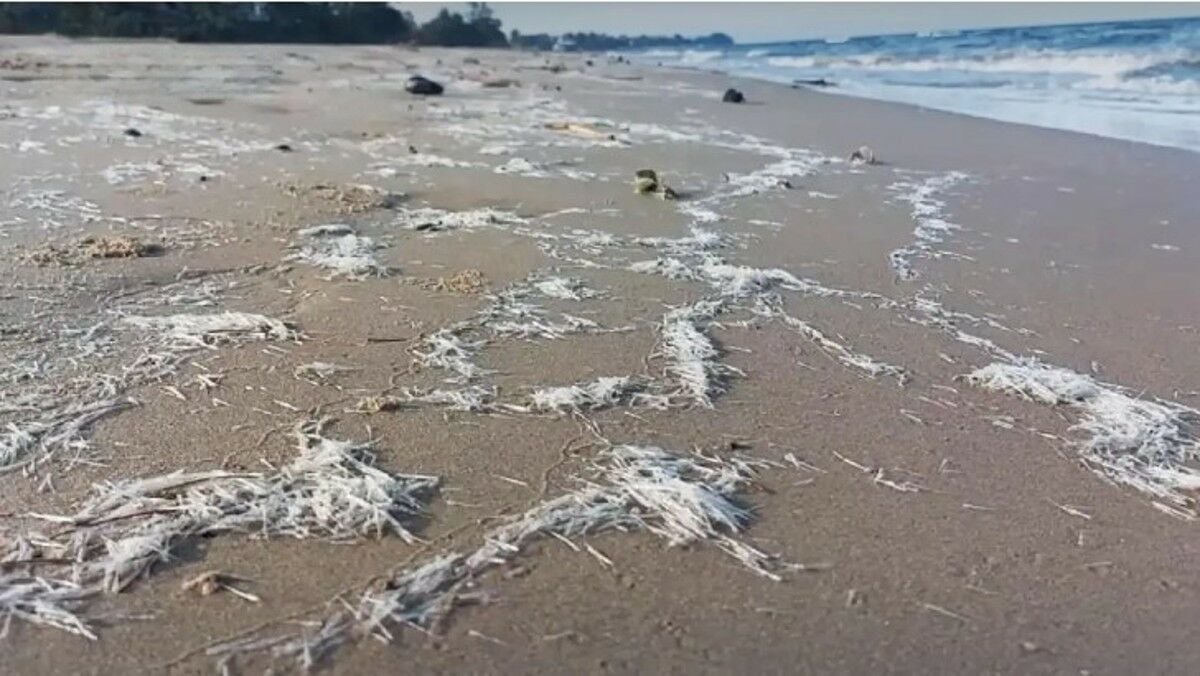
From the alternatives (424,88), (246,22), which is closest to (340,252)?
(424,88)

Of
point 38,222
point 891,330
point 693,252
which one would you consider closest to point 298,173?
point 38,222

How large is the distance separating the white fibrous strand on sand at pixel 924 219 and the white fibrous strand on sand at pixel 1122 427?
1321mm

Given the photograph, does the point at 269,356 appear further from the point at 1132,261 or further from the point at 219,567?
the point at 1132,261

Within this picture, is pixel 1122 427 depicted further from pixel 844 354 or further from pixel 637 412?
pixel 637 412

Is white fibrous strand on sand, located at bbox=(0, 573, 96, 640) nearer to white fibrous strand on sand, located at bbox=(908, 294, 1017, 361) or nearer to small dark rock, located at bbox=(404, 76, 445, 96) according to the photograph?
white fibrous strand on sand, located at bbox=(908, 294, 1017, 361)

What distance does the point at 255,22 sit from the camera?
43.7m

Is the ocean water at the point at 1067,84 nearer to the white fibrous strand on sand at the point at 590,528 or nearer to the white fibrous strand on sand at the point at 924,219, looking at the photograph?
the white fibrous strand on sand at the point at 924,219

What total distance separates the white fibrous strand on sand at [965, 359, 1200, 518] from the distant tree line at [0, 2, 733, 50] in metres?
40.4

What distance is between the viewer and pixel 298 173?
263 inches

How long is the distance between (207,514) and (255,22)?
4689cm

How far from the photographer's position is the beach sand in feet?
5.58

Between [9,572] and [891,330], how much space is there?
283 centimetres

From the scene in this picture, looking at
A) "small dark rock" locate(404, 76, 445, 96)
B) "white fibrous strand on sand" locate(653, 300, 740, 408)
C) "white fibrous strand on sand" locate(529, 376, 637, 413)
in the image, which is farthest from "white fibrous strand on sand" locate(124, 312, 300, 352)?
"small dark rock" locate(404, 76, 445, 96)

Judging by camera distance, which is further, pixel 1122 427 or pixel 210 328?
pixel 210 328
